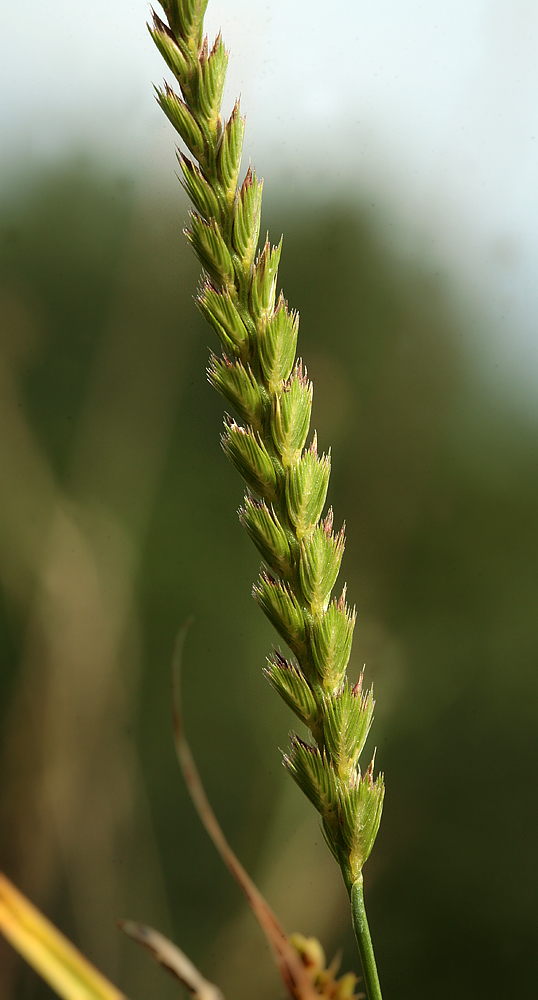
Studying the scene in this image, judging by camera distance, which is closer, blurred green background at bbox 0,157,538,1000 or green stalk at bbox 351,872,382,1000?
green stalk at bbox 351,872,382,1000

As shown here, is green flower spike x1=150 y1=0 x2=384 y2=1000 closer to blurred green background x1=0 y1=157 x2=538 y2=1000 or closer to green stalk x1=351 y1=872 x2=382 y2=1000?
green stalk x1=351 y1=872 x2=382 y2=1000

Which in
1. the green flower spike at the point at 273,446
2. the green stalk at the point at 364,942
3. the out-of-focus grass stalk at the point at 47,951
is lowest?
the green stalk at the point at 364,942

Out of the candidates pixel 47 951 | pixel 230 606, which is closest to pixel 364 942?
pixel 47 951

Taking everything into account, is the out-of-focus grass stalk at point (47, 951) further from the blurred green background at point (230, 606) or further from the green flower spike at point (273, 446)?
the blurred green background at point (230, 606)

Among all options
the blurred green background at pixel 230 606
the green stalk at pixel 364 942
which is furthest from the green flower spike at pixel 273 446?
the blurred green background at pixel 230 606

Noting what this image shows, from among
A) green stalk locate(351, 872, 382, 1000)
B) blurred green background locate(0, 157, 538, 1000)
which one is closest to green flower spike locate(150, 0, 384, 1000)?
green stalk locate(351, 872, 382, 1000)

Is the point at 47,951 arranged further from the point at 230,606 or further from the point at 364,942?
the point at 230,606

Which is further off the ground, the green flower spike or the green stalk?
the green flower spike
